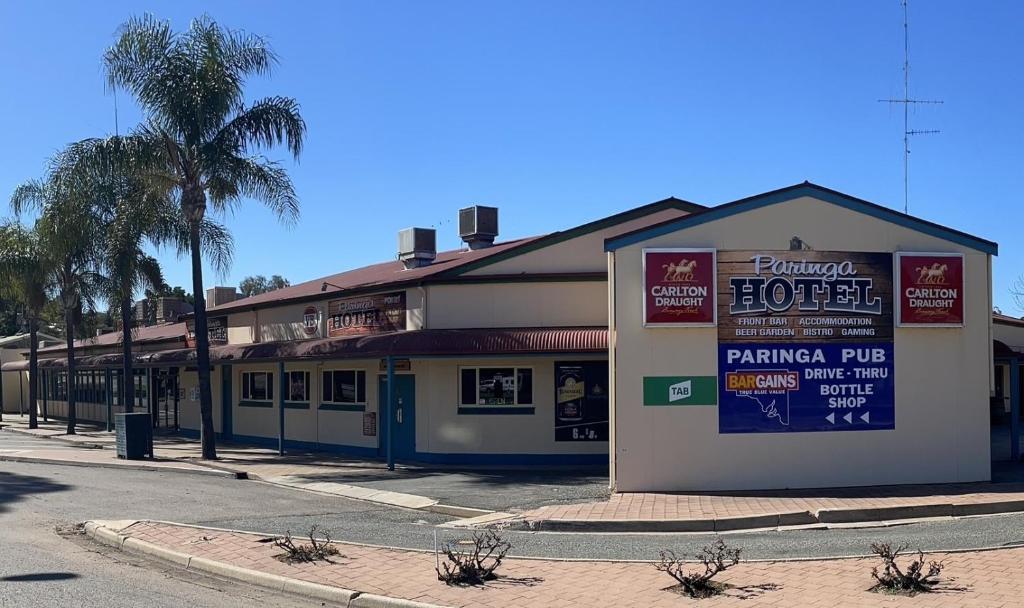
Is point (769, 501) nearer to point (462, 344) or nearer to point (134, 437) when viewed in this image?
point (462, 344)

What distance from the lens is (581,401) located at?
19.3 m

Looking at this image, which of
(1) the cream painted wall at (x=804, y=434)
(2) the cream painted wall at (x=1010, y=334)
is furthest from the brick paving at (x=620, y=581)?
(2) the cream painted wall at (x=1010, y=334)

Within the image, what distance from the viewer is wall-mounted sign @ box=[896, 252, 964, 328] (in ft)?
51.4

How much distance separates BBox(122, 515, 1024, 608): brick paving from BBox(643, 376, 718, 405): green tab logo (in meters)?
5.94

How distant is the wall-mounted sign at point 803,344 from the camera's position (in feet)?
50.5

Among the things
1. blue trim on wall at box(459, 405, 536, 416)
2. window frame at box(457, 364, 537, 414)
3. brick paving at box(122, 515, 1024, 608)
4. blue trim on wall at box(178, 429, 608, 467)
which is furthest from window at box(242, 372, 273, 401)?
brick paving at box(122, 515, 1024, 608)

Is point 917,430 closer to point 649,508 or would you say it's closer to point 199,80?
point 649,508

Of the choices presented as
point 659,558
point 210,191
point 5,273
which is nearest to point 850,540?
point 659,558

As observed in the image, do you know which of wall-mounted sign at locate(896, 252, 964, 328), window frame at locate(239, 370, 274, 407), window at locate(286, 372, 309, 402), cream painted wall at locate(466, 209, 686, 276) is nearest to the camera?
wall-mounted sign at locate(896, 252, 964, 328)

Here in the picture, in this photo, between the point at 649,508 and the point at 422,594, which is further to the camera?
the point at 649,508

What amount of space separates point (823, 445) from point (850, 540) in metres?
4.54

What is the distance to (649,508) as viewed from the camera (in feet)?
44.4

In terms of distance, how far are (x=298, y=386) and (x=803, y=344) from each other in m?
14.0

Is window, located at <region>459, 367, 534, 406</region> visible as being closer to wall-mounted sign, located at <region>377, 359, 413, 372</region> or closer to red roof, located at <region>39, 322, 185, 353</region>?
wall-mounted sign, located at <region>377, 359, 413, 372</region>
